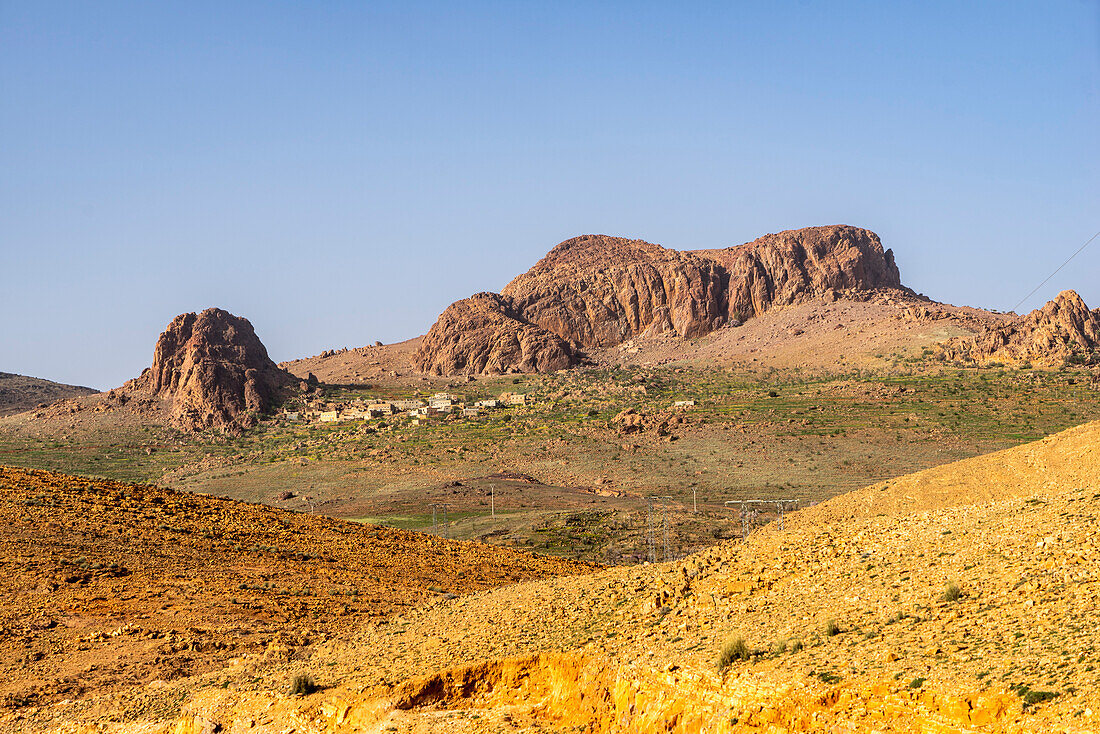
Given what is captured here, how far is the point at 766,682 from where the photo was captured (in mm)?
12977

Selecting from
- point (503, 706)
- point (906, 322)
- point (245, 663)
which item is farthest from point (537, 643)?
point (906, 322)

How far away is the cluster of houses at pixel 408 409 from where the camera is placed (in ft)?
414

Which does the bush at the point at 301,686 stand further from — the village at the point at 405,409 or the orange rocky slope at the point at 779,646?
the village at the point at 405,409

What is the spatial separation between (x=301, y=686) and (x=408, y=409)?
118267 millimetres

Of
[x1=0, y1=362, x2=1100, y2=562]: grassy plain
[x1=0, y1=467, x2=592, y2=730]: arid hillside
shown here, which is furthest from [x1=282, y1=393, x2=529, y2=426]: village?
[x1=0, y1=467, x2=592, y2=730]: arid hillside

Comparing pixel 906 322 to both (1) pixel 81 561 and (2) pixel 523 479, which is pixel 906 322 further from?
(1) pixel 81 561

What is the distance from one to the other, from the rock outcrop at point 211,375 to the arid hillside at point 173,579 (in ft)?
315

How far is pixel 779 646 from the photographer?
14.1 metres

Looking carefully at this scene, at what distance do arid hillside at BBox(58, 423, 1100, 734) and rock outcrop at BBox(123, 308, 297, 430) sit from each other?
11329 cm

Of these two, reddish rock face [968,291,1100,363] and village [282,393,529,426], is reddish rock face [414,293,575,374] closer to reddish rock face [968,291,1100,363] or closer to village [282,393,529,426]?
village [282,393,529,426]

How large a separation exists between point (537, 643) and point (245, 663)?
682 centimetres

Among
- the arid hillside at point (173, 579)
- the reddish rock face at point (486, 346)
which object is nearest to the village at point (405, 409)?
the reddish rock face at point (486, 346)

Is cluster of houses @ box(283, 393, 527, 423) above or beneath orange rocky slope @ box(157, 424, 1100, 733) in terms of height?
above

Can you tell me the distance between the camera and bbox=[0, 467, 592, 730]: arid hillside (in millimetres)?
21594
